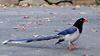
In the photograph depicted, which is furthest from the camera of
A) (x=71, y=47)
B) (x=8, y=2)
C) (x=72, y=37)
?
(x=8, y=2)

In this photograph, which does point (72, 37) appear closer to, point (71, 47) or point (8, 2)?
point (71, 47)

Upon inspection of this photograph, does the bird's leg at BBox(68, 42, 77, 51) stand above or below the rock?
above

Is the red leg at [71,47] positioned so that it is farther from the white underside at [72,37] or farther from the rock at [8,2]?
the rock at [8,2]

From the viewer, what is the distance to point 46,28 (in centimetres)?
978

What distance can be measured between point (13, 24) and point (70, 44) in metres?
3.55

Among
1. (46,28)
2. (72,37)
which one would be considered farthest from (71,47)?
(46,28)

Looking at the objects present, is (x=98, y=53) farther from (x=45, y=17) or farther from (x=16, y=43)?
(x=45, y=17)

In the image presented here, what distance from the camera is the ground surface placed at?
7.02 m

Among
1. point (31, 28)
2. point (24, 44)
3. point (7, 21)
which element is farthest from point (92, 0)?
point (24, 44)

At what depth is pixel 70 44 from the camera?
712 centimetres

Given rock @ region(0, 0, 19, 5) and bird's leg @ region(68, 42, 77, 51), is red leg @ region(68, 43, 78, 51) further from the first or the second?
rock @ region(0, 0, 19, 5)

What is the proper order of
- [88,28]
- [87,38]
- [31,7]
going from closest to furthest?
1. [87,38]
2. [88,28]
3. [31,7]

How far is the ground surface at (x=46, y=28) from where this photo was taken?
702 cm

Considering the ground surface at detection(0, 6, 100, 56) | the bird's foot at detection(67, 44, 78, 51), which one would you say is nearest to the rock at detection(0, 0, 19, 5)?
the ground surface at detection(0, 6, 100, 56)
